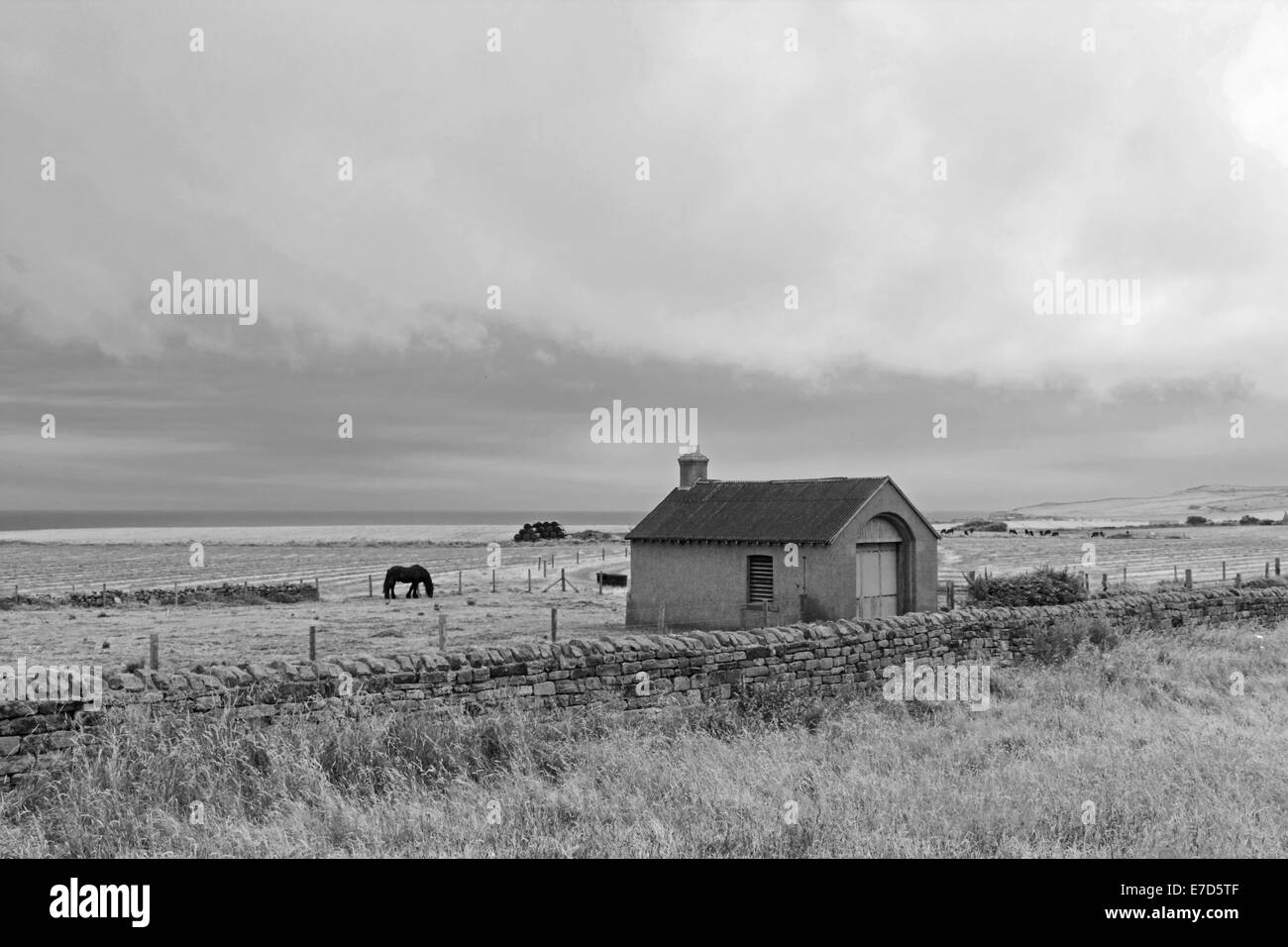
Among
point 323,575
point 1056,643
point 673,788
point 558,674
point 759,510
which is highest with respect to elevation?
point 759,510

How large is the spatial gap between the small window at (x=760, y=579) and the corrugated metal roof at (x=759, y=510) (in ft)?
1.60

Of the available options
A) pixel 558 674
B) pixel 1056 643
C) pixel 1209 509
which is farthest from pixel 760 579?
pixel 1209 509

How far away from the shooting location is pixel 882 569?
22.7 meters

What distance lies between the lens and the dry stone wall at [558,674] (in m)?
8.99

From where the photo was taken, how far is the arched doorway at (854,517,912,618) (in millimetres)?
22094

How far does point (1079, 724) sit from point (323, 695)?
864cm

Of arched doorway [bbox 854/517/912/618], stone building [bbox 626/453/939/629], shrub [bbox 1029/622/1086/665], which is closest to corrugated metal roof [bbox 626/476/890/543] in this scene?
stone building [bbox 626/453/939/629]

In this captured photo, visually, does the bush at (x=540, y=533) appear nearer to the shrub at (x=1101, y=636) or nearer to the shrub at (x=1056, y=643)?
the shrub at (x=1101, y=636)

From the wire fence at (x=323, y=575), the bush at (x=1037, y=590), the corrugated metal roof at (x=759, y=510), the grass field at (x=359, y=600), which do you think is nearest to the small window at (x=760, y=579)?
the corrugated metal roof at (x=759, y=510)

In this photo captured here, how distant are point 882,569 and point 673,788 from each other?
15.6m

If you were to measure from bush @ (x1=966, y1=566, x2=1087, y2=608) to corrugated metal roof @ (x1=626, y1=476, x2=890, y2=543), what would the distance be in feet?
14.7

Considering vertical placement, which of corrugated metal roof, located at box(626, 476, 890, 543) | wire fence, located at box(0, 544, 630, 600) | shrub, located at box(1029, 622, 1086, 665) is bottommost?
shrub, located at box(1029, 622, 1086, 665)

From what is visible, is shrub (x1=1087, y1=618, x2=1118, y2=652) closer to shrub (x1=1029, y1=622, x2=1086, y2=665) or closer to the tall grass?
shrub (x1=1029, y1=622, x2=1086, y2=665)

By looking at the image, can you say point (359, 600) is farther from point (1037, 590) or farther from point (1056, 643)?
point (1056, 643)
